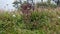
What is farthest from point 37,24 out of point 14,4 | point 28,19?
point 14,4

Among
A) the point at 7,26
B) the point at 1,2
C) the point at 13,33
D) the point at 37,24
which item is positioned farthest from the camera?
the point at 1,2

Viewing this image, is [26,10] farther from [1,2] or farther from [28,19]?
[1,2]

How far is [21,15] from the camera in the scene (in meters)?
9.20

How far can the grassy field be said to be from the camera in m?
7.89

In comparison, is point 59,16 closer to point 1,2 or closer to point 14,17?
point 14,17

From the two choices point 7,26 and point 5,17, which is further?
point 5,17

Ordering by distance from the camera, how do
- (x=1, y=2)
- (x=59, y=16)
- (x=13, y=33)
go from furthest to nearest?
(x=1, y=2) < (x=59, y=16) < (x=13, y=33)

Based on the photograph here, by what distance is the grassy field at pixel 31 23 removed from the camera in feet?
25.9

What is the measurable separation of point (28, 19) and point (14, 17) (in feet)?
1.73

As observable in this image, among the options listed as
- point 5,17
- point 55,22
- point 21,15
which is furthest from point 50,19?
point 5,17

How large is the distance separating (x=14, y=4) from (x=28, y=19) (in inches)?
206

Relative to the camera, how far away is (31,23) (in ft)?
28.8

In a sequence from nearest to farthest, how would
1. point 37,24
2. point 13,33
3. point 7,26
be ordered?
point 13,33, point 7,26, point 37,24

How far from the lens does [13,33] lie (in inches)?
298
